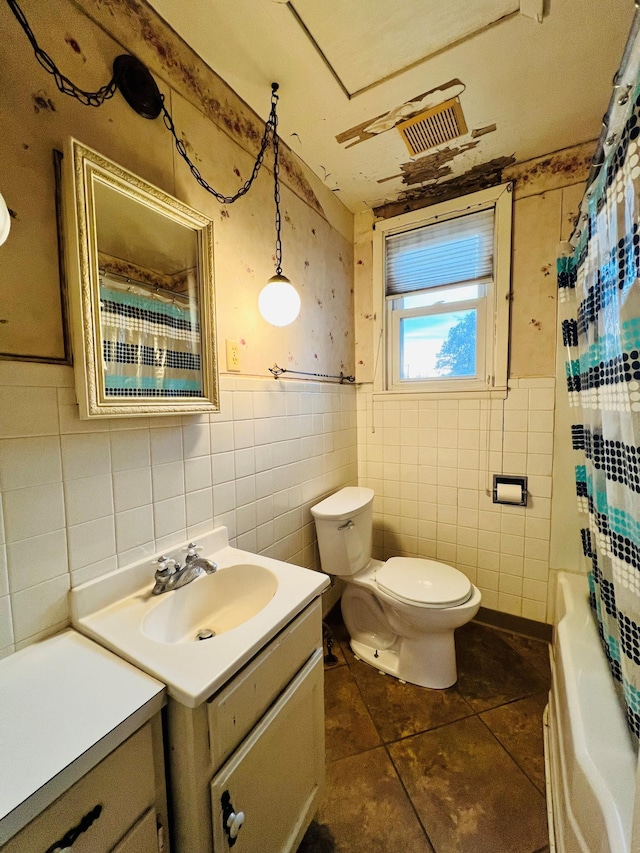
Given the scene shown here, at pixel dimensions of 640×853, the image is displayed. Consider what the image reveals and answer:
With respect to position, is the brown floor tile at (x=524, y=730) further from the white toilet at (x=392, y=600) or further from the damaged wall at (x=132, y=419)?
the damaged wall at (x=132, y=419)

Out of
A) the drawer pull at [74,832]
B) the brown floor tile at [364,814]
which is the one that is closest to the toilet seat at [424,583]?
the brown floor tile at [364,814]

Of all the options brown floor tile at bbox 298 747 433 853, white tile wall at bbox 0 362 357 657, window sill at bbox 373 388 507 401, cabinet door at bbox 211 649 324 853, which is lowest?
brown floor tile at bbox 298 747 433 853

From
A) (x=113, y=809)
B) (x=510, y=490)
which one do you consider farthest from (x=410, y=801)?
(x=510, y=490)

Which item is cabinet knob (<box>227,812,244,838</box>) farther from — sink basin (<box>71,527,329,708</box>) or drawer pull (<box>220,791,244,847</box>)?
sink basin (<box>71,527,329,708</box>)

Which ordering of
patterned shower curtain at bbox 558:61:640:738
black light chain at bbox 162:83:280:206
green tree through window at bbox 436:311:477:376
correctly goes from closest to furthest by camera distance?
patterned shower curtain at bbox 558:61:640:738
black light chain at bbox 162:83:280:206
green tree through window at bbox 436:311:477:376

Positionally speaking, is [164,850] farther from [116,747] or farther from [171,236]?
[171,236]

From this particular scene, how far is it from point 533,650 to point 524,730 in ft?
1.66

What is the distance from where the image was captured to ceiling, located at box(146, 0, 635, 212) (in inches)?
39.0

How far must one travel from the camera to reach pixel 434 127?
1.42 metres

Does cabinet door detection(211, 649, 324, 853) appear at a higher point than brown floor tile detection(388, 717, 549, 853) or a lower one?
higher

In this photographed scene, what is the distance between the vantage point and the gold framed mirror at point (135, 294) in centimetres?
78

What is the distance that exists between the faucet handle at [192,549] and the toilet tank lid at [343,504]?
65cm

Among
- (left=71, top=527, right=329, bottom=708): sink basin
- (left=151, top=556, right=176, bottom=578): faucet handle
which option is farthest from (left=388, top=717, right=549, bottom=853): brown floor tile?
(left=151, top=556, right=176, bottom=578): faucet handle

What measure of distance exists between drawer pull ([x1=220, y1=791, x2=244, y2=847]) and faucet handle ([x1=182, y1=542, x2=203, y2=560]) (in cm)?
52
